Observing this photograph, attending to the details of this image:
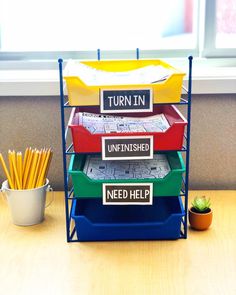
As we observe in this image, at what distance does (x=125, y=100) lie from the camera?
107cm

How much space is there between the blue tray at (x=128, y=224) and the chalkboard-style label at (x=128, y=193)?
6 cm

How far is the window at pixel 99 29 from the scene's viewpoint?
1.58 meters

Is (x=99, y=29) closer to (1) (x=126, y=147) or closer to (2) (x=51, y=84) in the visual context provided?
(2) (x=51, y=84)

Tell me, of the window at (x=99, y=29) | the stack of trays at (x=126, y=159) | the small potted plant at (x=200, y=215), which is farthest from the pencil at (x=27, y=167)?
the window at (x=99, y=29)

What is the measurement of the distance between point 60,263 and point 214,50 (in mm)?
856

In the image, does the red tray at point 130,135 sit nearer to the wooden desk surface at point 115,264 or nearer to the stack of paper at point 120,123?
the stack of paper at point 120,123

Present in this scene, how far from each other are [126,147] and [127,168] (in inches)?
4.0

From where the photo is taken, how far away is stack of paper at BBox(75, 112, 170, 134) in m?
1.13

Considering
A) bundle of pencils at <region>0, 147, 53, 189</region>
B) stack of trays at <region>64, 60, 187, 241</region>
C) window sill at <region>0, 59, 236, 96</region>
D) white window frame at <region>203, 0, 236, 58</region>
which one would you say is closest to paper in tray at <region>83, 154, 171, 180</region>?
stack of trays at <region>64, 60, 187, 241</region>

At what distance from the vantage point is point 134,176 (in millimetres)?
1133

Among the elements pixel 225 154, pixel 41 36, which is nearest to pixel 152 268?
pixel 225 154

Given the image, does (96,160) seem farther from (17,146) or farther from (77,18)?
(77,18)

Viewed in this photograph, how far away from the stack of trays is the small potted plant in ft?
0.14

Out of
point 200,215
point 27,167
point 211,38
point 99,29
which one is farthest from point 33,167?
point 211,38
